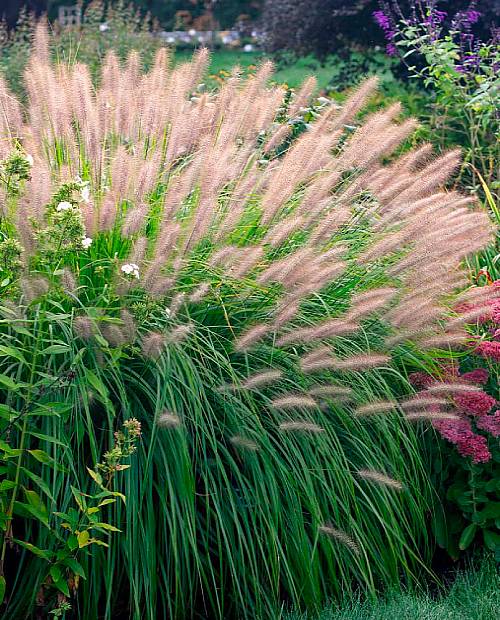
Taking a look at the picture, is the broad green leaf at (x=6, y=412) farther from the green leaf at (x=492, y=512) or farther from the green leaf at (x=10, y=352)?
the green leaf at (x=492, y=512)

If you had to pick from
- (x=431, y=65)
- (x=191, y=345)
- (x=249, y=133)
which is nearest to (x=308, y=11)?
(x=431, y=65)

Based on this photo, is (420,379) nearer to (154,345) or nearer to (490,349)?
(490,349)

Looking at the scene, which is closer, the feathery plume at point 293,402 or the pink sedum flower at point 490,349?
the feathery plume at point 293,402

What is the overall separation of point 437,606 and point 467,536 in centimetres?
45

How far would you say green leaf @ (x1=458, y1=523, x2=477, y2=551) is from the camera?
364cm

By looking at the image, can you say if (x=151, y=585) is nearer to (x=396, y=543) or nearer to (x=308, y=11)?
(x=396, y=543)

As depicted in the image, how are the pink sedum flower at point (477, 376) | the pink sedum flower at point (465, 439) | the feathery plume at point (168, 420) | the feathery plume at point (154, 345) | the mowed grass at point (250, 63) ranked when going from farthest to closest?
the mowed grass at point (250, 63), the pink sedum flower at point (477, 376), the pink sedum flower at point (465, 439), the feathery plume at point (154, 345), the feathery plume at point (168, 420)

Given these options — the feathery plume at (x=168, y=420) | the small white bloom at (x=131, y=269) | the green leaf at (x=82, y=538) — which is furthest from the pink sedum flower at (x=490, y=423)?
the green leaf at (x=82, y=538)

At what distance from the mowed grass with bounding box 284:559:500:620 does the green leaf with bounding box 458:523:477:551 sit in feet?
0.39

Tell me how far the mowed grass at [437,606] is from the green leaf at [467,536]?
0.12 metres

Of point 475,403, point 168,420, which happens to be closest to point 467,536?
point 475,403

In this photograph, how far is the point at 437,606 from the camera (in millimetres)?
3291

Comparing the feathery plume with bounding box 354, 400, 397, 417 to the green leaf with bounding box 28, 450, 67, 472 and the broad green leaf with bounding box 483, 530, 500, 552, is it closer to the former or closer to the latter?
the broad green leaf with bounding box 483, 530, 500, 552

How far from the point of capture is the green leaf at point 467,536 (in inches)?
143
